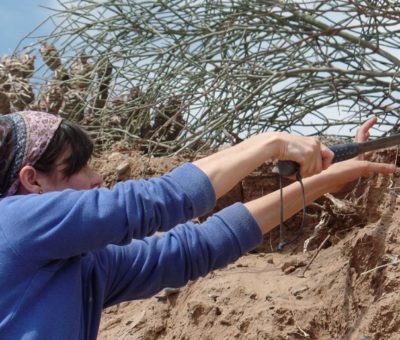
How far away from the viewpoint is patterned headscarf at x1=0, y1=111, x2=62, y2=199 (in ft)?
8.59

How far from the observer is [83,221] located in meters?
2.44

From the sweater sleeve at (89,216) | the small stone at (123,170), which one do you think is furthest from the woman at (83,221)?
the small stone at (123,170)

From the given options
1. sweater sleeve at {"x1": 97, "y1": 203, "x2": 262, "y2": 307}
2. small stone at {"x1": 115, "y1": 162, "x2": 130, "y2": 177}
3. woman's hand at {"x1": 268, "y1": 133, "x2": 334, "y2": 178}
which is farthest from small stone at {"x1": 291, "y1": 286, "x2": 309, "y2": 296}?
small stone at {"x1": 115, "y1": 162, "x2": 130, "y2": 177}

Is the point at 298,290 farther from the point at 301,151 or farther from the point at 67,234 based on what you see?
the point at 67,234

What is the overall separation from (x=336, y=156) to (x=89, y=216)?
2.72ft

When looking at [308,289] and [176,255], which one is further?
[308,289]

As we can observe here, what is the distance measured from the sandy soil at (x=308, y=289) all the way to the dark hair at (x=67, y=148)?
106 cm

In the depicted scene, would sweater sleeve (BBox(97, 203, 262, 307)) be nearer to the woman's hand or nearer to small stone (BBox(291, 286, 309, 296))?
the woman's hand

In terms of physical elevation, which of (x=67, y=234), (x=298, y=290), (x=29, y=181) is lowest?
(x=298, y=290)

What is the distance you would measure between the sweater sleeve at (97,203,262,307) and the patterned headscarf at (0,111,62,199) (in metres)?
0.41

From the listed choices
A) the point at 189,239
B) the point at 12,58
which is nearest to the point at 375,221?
the point at 189,239

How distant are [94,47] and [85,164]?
2964 mm

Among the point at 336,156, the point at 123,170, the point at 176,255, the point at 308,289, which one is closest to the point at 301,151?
the point at 336,156

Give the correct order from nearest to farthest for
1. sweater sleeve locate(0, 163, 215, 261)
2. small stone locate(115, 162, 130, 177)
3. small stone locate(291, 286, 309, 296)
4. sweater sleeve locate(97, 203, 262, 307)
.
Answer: sweater sleeve locate(0, 163, 215, 261) → sweater sleeve locate(97, 203, 262, 307) → small stone locate(291, 286, 309, 296) → small stone locate(115, 162, 130, 177)
